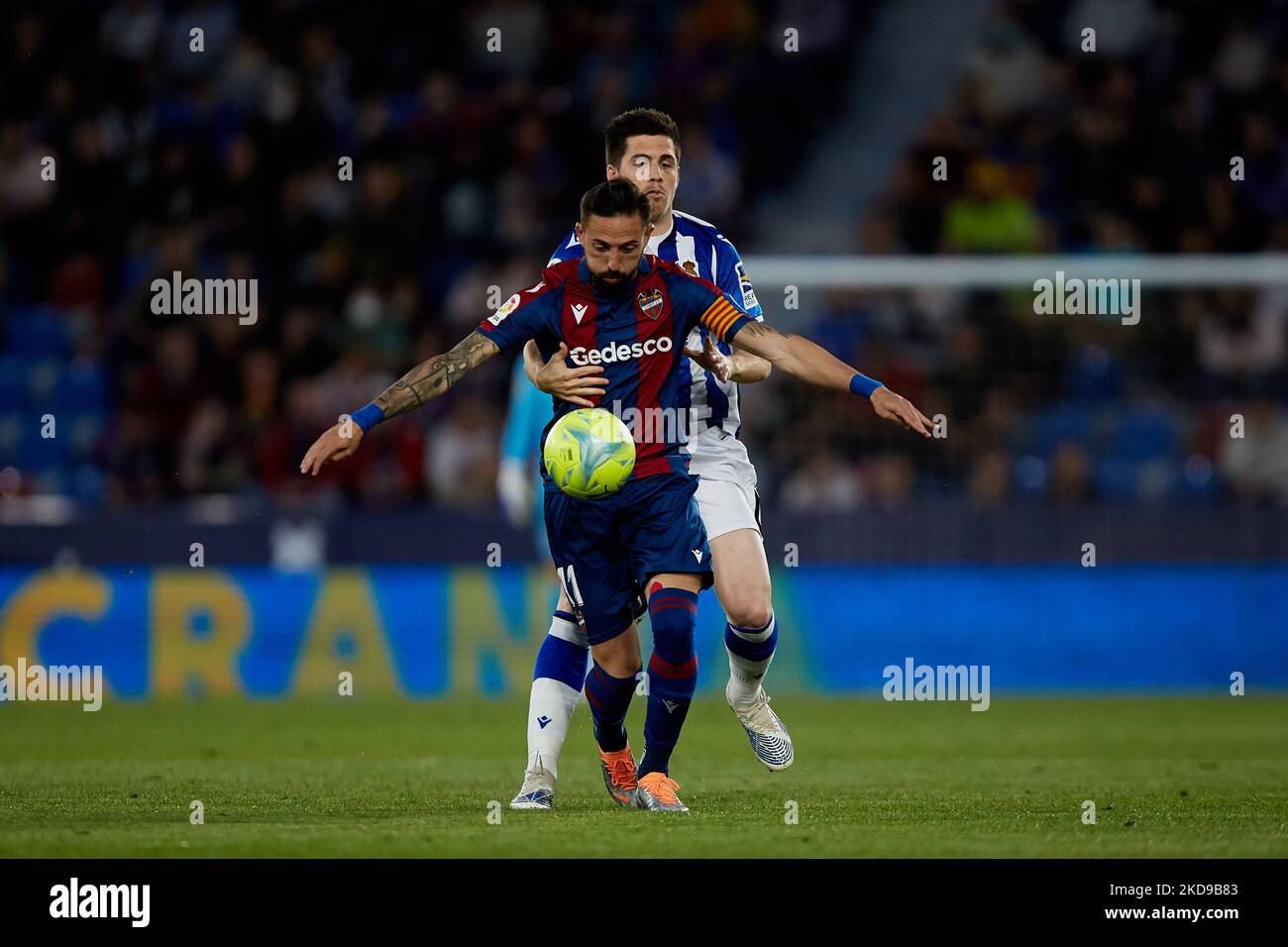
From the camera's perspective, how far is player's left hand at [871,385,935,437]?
7.08 meters

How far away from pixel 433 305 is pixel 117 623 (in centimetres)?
476

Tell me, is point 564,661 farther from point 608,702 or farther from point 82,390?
point 82,390

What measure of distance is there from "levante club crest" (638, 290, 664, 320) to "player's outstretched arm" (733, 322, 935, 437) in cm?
Answer: 32

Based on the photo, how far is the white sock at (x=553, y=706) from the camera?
793 centimetres

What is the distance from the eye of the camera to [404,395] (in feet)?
24.2

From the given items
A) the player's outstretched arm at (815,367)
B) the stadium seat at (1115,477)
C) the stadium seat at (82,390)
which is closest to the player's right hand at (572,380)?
the player's outstretched arm at (815,367)

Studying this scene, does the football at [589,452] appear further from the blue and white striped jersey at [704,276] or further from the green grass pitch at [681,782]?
the green grass pitch at [681,782]

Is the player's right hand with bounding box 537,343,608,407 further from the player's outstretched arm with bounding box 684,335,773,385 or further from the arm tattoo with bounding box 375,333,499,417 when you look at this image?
the player's outstretched arm with bounding box 684,335,773,385

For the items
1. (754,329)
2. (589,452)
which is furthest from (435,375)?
(754,329)

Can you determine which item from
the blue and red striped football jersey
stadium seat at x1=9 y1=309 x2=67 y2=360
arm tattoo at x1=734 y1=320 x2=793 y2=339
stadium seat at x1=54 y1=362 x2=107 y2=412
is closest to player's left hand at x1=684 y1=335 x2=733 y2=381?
the blue and red striped football jersey
